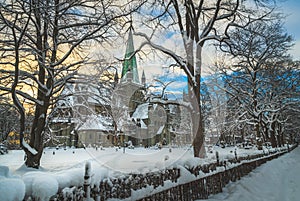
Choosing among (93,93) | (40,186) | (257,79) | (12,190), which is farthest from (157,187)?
(257,79)

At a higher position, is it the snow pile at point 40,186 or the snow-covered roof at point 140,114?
the snow-covered roof at point 140,114

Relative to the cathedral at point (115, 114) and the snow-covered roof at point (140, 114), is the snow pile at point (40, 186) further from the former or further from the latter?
the snow-covered roof at point (140, 114)

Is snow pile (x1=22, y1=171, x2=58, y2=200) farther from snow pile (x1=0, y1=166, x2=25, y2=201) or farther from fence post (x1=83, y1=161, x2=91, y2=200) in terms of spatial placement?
fence post (x1=83, y1=161, x2=91, y2=200)

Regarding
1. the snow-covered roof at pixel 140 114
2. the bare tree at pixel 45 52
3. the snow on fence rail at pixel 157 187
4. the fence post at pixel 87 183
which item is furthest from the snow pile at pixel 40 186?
the snow-covered roof at pixel 140 114

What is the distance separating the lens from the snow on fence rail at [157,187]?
3068 millimetres

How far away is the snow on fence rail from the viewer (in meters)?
3.07

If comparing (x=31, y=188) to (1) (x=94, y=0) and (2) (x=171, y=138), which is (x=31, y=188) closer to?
(1) (x=94, y=0)

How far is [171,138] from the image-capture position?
1972 inches

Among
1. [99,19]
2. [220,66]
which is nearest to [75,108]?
[99,19]

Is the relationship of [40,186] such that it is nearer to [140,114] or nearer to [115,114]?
[115,114]

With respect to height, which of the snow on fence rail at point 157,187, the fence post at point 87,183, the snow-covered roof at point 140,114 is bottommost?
the snow on fence rail at point 157,187

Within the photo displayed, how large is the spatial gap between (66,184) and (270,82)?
66.6 feet

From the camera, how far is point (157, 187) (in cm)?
406

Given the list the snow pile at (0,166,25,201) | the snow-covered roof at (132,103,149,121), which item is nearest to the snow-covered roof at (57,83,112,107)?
the snow pile at (0,166,25,201)
